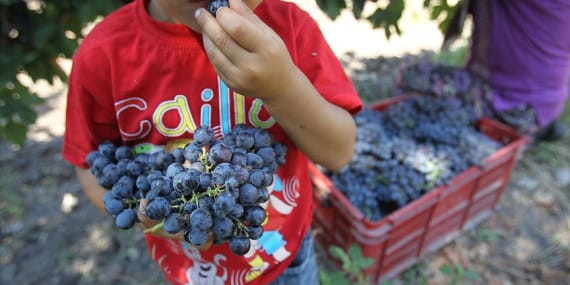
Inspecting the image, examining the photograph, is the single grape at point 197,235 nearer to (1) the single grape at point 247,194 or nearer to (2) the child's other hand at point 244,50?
(1) the single grape at point 247,194

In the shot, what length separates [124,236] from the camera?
230cm

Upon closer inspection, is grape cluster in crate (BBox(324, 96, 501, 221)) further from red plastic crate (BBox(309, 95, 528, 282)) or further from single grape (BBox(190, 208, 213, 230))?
single grape (BBox(190, 208, 213, 230))

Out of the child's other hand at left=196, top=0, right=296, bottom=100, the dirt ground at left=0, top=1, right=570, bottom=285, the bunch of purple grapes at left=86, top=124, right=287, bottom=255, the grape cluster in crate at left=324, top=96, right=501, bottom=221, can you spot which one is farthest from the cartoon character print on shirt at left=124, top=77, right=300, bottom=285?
the dirt ground at left=0, top=1, right=570, bottom=285

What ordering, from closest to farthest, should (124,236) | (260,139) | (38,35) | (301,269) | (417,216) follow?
(260,139) → (301,269) → (38,35) → (417,216) → (124,236)

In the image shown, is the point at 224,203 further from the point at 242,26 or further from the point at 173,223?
the point at 242,26

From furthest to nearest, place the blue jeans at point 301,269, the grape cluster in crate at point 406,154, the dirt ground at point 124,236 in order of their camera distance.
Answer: the dirt ground at point 124,236 → the grape cluster in crate at point 406,154 → the blue jeans at point 301,269

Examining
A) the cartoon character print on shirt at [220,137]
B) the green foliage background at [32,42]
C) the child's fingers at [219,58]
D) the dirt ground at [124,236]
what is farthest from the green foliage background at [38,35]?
the child's fingers at [219,58]

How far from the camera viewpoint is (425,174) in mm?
2004

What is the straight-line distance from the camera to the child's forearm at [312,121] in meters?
0.86

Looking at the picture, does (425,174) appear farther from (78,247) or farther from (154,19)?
(78,247)

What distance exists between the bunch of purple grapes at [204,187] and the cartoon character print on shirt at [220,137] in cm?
11

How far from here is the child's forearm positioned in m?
0.86

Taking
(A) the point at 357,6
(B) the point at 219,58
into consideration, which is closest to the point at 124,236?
(A) the point at 357,6

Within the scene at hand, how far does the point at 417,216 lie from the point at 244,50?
1455mm
